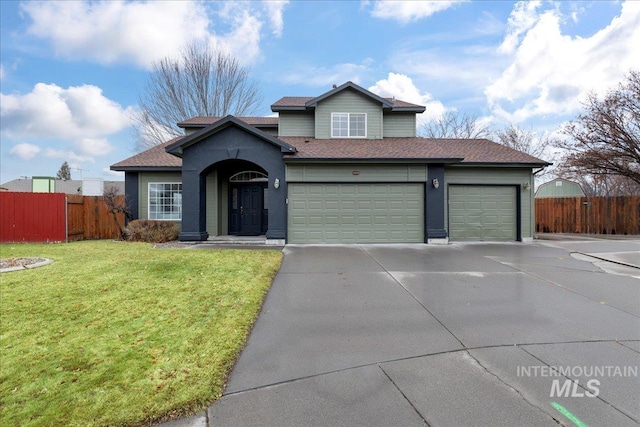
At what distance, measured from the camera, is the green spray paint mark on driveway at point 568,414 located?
2332mm

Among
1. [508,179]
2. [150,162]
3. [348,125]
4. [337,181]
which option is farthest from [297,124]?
[508,179]

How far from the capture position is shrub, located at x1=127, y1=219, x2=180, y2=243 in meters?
12.6

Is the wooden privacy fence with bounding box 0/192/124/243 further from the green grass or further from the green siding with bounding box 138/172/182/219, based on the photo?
the green grass

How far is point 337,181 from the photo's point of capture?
12.2 m

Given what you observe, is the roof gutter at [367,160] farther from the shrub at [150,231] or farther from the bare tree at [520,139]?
the bare tree at [520,139]

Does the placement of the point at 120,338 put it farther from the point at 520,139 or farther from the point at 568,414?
the point at 520,139

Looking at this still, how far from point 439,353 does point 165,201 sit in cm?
1351

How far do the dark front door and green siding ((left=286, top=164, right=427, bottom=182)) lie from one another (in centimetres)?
293

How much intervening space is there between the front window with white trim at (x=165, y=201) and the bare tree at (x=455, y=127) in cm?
2402

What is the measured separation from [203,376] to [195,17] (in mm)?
15782

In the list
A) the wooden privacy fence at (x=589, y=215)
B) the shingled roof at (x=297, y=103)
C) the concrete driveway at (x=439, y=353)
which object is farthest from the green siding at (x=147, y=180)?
the wooden privacy fence at (x=589, y=215)

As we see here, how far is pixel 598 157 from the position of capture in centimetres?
1872

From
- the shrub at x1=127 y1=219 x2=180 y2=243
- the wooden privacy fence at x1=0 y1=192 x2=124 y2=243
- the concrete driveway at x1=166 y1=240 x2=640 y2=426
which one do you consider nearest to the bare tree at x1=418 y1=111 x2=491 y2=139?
the shrub at x1=127 y1=219 x2=180 y2=243

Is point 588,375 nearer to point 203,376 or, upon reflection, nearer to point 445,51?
point 203,376
